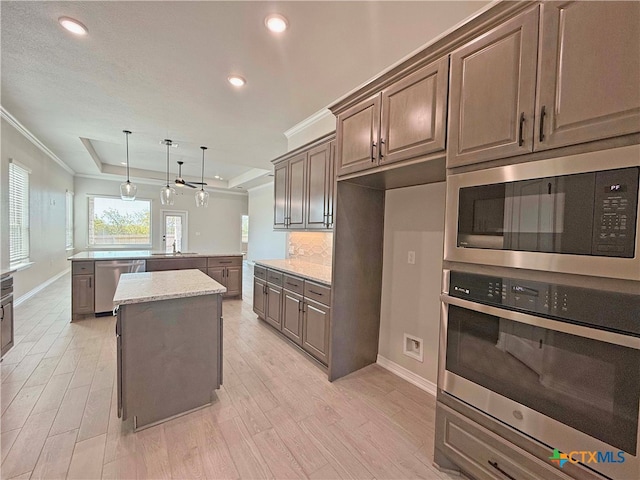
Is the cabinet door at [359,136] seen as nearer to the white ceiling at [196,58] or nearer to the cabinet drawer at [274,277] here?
the white ceiling at [196,58]

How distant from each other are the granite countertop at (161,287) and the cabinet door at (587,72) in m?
2.22

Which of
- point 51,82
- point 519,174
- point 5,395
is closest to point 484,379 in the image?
point 519,174

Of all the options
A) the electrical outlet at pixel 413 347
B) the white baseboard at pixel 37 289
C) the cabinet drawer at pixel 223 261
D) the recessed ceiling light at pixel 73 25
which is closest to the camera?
the recessed ceiling light at pixel 73 25

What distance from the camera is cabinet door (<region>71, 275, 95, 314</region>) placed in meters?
3.97

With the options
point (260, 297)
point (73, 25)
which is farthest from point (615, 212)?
point (260, 297)

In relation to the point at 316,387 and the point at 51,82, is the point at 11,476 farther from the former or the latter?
the point at 51,82

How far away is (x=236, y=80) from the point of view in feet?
9.09

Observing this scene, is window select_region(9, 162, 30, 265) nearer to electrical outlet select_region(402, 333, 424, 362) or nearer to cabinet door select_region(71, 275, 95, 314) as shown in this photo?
cabinet door select_region(71, 275, 95, 314)

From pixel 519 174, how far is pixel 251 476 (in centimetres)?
215

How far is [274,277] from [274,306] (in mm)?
390

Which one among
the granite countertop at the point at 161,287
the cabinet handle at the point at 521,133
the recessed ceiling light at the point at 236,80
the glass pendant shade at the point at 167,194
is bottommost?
the granite countertop at the point at 161,287

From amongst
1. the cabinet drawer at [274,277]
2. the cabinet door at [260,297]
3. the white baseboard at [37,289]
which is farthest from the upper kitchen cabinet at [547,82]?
the white baseboard at [37,289]

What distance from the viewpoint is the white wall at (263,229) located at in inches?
335

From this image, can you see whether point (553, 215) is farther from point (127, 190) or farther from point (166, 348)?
point (127, 190)
